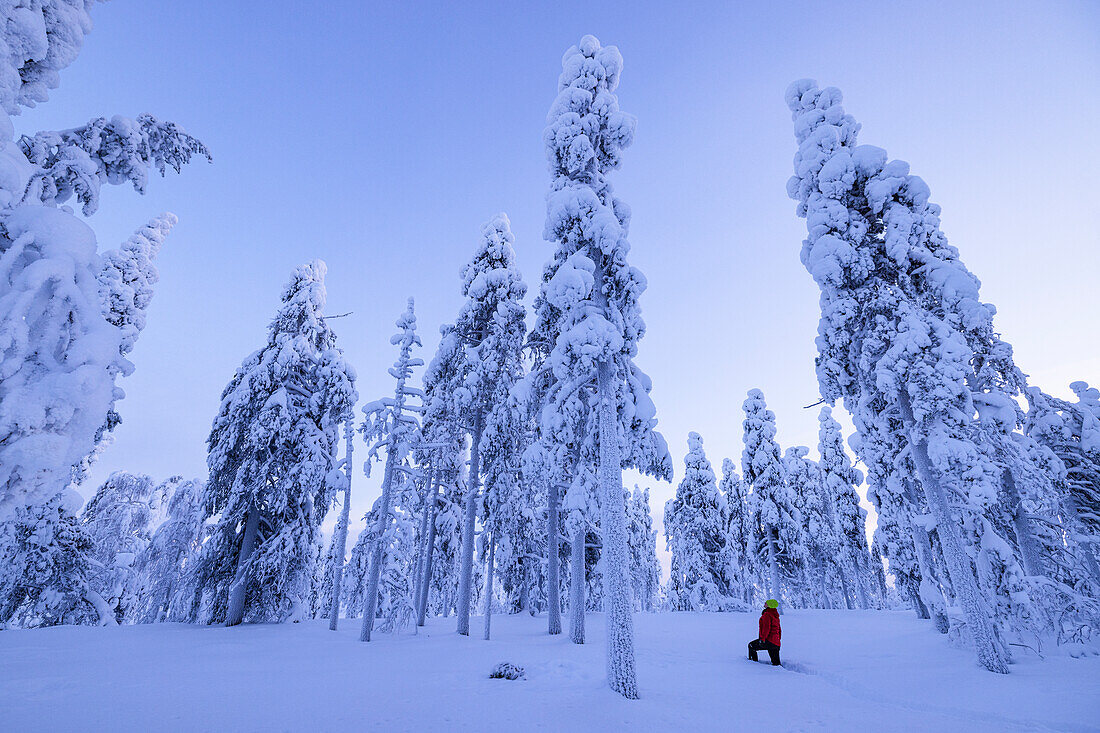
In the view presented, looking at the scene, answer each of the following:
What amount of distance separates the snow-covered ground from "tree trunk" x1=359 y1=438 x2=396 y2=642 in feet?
6.63

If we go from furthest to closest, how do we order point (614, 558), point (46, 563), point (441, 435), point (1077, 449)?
point (441, 435) → point (46, 563) → point (1077, 449) → point (614, 558)

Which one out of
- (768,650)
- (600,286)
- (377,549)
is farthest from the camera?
(377,549)

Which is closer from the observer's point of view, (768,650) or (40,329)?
(40,329)

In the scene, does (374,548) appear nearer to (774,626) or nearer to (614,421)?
(614,421)

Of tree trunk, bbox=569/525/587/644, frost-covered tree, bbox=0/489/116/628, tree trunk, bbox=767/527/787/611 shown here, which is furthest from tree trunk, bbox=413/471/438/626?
tree trunk, bbox=767/527/787/611

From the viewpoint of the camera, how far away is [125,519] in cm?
3453

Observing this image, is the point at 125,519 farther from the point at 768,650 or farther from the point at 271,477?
the point at 768,650

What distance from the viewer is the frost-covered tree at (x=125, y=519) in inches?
1178

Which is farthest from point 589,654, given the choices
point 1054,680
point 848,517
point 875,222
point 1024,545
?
point 848,517

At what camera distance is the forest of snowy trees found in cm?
480

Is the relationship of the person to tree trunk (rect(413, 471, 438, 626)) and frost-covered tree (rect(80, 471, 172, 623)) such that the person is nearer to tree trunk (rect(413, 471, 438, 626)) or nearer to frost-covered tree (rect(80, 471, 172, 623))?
tree trunk (rect(413, 471, 438, 626))

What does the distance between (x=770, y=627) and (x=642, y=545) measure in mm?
38788

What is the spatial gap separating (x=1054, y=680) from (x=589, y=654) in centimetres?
932

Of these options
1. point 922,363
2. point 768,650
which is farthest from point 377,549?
point 922,363
